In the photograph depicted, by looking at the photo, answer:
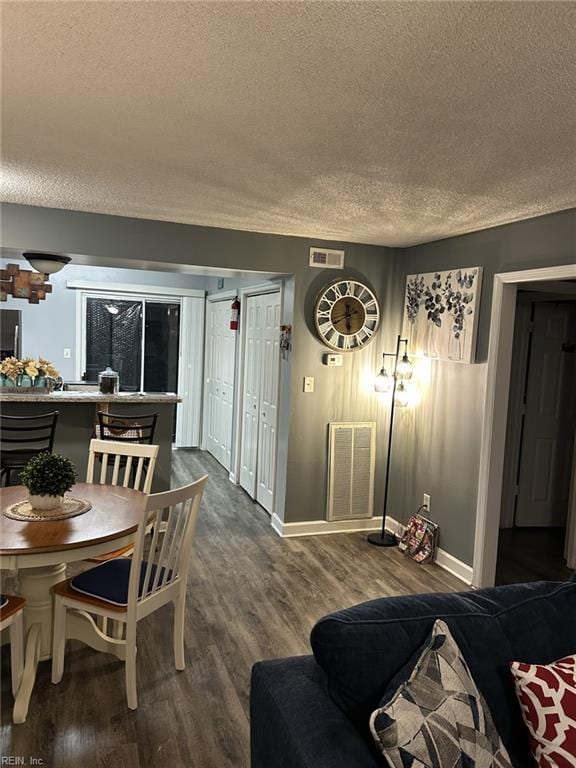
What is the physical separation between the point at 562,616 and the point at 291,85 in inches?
74.3

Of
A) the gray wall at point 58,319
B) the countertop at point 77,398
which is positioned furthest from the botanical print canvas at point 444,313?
the gray wall at point 58,319

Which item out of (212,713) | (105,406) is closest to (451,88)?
(212,713)

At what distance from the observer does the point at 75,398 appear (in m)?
4.40

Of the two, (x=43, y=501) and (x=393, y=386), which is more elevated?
(x=393, y=386)

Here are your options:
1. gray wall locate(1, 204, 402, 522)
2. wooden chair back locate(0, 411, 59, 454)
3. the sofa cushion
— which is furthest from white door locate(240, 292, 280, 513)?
the sofa cushion

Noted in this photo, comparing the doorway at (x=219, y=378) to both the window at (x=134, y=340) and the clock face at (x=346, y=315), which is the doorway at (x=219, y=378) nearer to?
the window at (x=134, y=340)

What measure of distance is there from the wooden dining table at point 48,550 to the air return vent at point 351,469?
215 centimetres

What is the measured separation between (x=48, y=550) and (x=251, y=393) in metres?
3.55

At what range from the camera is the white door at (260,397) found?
509 cm

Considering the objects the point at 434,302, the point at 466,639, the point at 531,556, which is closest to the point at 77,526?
the point at 466,639

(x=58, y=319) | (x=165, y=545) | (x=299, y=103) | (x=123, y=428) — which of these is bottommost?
(x=165, y=545)

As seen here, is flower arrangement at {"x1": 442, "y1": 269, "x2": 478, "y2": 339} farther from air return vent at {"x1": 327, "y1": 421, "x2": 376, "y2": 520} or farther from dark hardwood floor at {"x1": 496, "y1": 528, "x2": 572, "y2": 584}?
dark hardwood floor at {"x1": 496, "y1": 528, "x2": 572, "y2": 584}

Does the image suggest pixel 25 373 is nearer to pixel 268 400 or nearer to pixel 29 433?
pixel 29 433

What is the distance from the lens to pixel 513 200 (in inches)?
120
